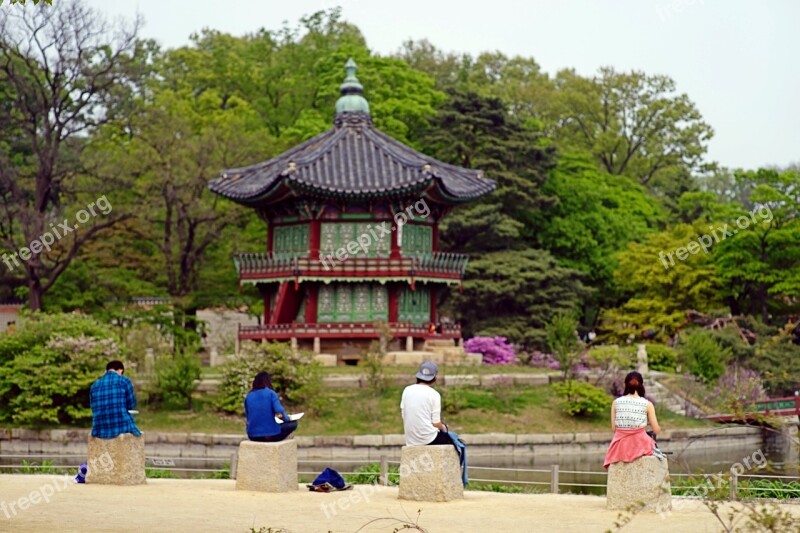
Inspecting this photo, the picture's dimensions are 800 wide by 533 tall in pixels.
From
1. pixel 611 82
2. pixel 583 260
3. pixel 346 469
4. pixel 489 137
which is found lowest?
pixel 346 469

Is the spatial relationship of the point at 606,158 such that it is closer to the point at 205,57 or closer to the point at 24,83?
the point at 205,57

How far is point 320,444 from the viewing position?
2986cm

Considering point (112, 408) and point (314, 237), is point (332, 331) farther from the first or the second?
point (112, 408)

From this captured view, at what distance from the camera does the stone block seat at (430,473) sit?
46.9ft

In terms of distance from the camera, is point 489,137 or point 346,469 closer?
point 346,469

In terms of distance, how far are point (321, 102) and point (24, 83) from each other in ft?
58.8

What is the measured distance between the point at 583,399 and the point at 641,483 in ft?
63.2

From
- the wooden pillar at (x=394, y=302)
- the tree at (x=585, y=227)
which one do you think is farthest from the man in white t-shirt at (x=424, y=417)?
the tree at (x=585, y=227)

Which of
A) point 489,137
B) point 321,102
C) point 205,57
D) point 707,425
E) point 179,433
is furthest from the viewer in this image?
point 205,57

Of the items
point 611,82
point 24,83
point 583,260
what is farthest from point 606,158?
point 24,83

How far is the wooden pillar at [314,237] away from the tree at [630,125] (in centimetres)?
2441

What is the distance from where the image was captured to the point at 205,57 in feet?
194

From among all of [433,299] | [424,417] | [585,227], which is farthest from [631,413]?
[585,227]

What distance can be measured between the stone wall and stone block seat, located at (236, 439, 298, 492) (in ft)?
46.3
